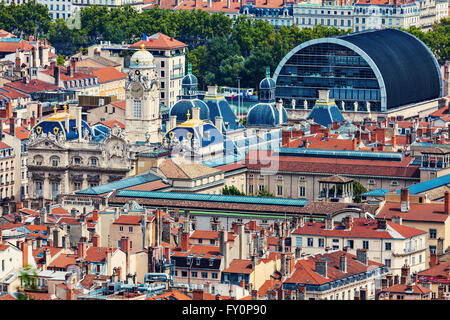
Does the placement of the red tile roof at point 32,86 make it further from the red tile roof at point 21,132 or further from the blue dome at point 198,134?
the blue dome at point 198,134

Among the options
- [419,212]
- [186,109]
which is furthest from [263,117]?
[419,212]

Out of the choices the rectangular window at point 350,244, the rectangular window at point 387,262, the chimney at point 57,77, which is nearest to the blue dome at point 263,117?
the chimney at point 57,77

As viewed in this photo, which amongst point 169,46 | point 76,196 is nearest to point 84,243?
point 76,196

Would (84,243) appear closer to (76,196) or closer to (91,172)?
(76,196)

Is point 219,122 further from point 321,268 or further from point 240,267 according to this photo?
point 321,268

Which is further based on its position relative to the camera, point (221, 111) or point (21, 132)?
point (221, 111)
